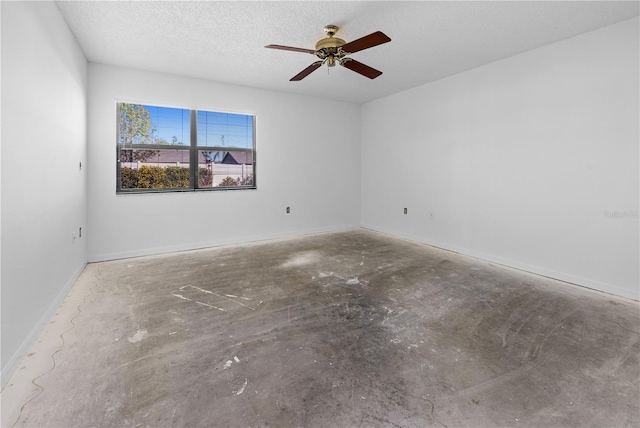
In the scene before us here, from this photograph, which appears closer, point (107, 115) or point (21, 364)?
point (21, 364)

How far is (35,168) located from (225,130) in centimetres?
305

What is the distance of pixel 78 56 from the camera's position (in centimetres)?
338

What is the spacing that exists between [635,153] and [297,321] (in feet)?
11.7

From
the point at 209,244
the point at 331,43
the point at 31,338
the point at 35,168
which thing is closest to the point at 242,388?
the point at 31,338

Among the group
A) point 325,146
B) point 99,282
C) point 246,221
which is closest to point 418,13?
point 325,146

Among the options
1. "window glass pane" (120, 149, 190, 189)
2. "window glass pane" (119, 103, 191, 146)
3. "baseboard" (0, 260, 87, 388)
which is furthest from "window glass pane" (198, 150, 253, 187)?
"baseboard" (0, 260, 87, 388)

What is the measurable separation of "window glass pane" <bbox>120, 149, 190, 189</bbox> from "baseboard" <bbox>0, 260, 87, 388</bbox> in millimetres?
1649

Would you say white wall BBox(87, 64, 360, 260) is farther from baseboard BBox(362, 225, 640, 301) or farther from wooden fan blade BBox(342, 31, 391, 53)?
wooden fan blade BBox(342, 31, 391, 53)

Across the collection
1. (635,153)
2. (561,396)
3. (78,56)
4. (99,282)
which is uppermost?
(78,56)

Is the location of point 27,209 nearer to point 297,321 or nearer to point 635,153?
point 297,321

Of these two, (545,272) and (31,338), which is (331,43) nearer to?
(31,338)

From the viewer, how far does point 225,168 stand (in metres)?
5.09

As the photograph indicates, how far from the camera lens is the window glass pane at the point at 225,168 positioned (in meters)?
4.87

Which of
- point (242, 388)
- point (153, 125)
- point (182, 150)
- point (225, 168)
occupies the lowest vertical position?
point (242, 388)
